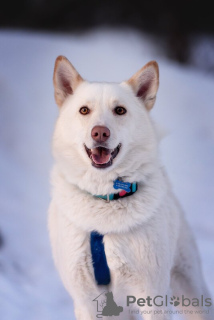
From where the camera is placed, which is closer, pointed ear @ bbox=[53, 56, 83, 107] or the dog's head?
the dog's head

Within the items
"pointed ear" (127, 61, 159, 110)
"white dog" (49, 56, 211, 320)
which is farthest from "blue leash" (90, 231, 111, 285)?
"pointed ear" (127, 61, 159, 110)

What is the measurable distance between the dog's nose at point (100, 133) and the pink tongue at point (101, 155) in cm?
11

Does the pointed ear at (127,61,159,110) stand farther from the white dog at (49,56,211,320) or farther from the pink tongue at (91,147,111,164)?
the pink tongue at (91,147,111,164)

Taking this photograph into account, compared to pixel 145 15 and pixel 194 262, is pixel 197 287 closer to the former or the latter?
pixel 194 262

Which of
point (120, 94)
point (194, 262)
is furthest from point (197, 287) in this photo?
point (120, 94)

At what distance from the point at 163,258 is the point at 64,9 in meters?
5.37

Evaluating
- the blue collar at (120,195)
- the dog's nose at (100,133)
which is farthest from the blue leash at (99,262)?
the dog's nose at (100,133)

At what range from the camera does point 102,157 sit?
224cm

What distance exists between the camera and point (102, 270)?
7.31 feet

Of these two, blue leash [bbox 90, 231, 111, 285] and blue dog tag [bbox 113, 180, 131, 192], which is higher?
blue dog tag [bbox 113, 180, 131, 192]

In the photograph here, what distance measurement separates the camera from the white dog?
7.39 ft

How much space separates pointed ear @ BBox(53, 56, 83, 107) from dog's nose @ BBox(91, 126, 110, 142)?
0.55 meters

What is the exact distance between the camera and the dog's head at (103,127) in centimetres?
223

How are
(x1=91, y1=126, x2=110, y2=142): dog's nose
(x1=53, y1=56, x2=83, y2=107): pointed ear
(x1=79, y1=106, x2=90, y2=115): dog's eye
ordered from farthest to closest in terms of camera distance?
(x1=53, y1=56, x2=83, y2=107): pointed ear → (x1=79, y1=106, x2=90, y2=115): dog's eye → (x1=91, y1=126, x2=110, y2=142): dog's nose
